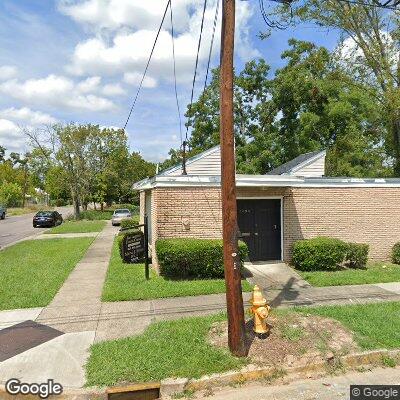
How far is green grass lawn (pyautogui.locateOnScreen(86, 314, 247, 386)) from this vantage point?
512 cm

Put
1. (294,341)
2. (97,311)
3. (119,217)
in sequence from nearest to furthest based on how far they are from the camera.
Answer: (294,341)
(97,311)
(119,217)

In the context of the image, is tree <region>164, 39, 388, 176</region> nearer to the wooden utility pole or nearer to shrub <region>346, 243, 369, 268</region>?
shrub <region>346, 243, 369, 268</region>

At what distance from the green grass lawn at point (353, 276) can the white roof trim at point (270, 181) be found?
2.74m

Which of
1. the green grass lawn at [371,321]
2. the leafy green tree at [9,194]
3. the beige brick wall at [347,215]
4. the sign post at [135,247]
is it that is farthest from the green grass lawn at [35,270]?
the leafy green tree at [9,194]

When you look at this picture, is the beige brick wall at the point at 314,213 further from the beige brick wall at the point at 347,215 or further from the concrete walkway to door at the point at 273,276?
the concrete walkway to door at the point at 273,276

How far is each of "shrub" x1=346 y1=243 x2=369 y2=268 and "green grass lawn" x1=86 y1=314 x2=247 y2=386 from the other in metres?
6.93

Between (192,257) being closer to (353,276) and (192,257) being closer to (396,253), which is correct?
(353,276)

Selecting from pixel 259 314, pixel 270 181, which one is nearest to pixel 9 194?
pixel 270 181

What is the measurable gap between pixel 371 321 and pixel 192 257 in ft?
15.5

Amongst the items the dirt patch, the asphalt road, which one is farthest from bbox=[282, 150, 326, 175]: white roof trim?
the asphalt road

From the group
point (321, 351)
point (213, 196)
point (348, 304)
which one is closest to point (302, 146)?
point (213, 196)

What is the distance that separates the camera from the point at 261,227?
1284 cm

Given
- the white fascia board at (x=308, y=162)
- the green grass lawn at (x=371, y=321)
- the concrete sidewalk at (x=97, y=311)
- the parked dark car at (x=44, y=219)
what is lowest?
the parked dark car at (x=44, y=219)

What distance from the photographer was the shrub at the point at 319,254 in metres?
11.5
